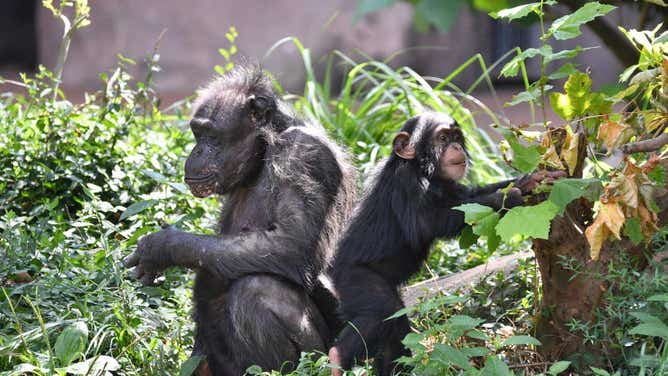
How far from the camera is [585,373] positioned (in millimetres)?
3607

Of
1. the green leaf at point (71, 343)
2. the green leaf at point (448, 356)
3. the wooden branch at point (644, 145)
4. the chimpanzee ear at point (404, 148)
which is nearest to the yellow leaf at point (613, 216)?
the wooden branch at point (644, 145)

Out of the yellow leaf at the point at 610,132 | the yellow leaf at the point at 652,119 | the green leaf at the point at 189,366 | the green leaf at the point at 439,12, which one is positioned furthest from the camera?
the green leaf at the point at 189,366

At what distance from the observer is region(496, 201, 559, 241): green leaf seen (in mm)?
3158

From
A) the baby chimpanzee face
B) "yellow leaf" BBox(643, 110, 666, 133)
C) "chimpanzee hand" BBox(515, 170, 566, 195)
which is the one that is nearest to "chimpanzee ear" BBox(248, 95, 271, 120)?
the baby chimpanzee face

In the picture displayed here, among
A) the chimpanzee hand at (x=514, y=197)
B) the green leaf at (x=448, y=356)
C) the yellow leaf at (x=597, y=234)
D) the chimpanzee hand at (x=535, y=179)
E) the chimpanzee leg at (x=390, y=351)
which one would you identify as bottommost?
the chimpanzee leg at (x=390, y=351)

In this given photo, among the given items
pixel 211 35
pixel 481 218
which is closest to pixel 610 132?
pixel 481 218

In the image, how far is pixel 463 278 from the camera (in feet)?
16.4

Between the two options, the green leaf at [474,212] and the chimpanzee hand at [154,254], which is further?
the chimpanzee hand at [154,254]

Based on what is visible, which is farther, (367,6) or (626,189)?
(626,189)

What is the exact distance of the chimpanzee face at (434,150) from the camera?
4230mm

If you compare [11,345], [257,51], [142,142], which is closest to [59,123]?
[142,142]

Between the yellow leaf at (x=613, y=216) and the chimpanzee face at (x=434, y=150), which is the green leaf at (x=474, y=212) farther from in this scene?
the chimpanzee face at (x=434, y=150)

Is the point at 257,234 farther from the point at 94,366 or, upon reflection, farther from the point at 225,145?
the point at 94,366

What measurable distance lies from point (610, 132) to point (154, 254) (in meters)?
1.97
